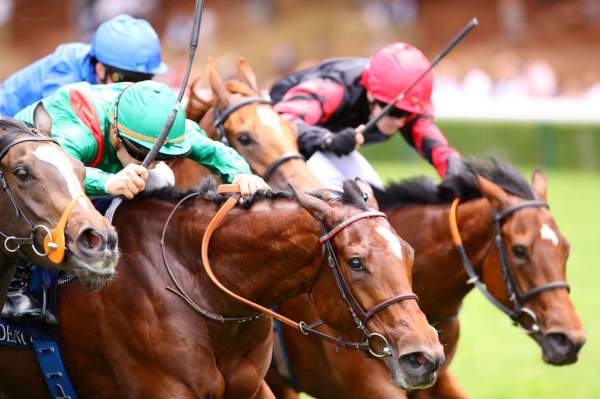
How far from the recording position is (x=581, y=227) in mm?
14406

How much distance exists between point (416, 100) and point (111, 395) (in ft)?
8.48

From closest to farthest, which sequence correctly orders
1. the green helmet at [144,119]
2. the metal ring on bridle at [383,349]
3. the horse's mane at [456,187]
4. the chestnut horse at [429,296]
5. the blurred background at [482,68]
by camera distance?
the metal ring on bridle at [383,349] < the green helmet at [144,119] < the chestnut horse at [429,296] < the horse's mane at [456,187] < the blurred background at [482,68]

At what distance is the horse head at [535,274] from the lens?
18.1 feet

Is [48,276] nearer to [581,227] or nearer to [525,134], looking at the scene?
[581,227]

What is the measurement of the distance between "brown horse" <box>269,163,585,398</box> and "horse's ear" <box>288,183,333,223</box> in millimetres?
1196

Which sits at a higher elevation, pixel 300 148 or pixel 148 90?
pixel 148 90

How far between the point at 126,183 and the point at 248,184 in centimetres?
56

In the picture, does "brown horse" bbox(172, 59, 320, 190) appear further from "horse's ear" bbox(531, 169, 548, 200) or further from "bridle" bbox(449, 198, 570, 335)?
"horse's ear" bbox(531, 169, 548, 200)

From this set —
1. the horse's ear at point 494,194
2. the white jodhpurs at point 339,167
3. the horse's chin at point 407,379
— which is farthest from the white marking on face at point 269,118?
the horse's chin at point 407,379

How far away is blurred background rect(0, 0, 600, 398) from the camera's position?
961 cm

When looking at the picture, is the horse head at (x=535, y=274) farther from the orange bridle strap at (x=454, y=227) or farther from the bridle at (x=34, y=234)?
the bridle at (x=34, y=234)

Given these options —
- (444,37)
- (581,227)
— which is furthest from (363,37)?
(581,227)

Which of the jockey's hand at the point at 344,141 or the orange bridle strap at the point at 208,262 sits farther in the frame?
the jockey's hand at the point at 344,141

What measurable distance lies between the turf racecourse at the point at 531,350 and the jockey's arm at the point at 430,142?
214cm
